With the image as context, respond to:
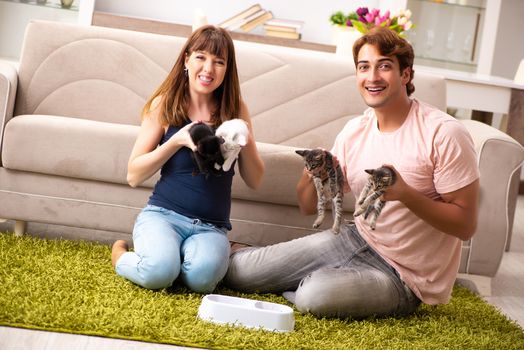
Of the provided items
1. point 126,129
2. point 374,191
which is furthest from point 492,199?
point 126,129

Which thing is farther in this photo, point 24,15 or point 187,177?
point 24,15

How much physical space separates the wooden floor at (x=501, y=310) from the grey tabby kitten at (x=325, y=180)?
2.00ft

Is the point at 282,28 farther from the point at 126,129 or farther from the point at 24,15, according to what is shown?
the point at 126,129

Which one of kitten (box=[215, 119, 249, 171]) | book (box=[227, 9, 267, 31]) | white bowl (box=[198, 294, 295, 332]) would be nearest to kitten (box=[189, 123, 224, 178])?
kitten (box=[215, 119, 249, 171])

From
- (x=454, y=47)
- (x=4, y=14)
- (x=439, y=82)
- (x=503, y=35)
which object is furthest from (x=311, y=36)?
(x=439, y=82)

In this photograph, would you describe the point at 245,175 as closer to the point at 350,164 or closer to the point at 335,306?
the point at 350,164

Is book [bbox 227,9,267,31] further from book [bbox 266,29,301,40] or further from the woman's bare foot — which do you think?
the woman's bare foot

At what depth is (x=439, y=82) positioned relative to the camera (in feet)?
11.1

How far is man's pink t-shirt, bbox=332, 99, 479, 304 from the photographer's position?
221cm

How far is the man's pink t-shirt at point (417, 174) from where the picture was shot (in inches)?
87.0

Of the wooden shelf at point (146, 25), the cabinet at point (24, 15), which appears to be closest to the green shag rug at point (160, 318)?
the cabinet at point (24, 15)

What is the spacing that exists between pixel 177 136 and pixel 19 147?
29.1 inches

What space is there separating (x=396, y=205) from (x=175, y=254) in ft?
2.04

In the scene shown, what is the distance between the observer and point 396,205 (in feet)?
7.60
